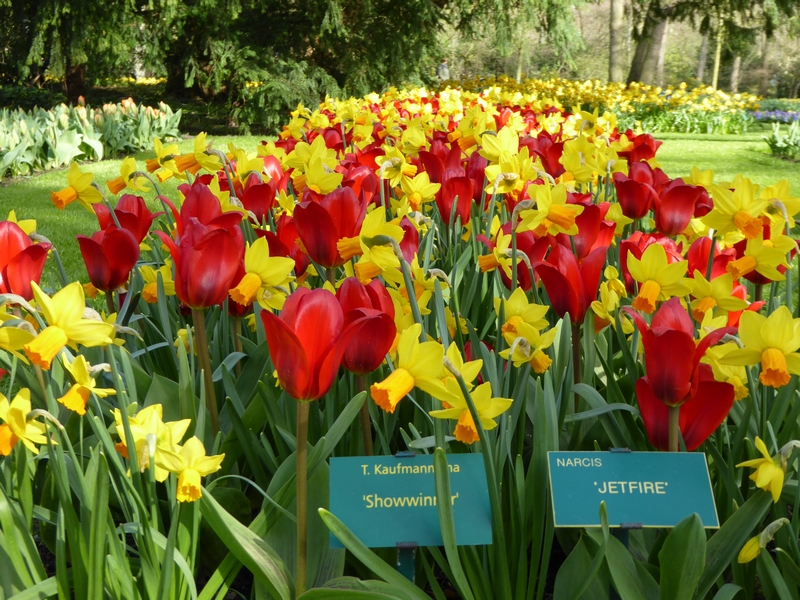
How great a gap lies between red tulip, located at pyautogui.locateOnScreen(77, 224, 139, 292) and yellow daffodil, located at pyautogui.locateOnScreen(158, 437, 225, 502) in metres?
0.63

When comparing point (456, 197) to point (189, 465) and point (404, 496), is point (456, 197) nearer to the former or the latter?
point (404, 496)

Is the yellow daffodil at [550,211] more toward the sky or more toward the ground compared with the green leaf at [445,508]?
more toward the sky

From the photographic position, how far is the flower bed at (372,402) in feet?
3.05

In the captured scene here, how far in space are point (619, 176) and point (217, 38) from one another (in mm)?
11280

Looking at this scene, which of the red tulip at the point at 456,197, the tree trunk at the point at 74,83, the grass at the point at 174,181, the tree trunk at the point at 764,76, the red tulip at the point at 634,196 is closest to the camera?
the red tulip at the point at 634,196

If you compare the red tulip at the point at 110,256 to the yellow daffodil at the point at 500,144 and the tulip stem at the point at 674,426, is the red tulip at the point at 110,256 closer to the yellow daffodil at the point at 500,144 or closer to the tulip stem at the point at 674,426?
the yellow daffodil at the point at 500,144

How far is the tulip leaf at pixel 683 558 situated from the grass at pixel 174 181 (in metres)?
2.12

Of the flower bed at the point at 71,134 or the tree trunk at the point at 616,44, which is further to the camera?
the tree trunk at the point at 616,44

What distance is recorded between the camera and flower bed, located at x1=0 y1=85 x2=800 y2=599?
36.6 inches

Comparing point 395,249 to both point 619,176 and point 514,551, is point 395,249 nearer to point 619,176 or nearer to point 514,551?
point 514,551

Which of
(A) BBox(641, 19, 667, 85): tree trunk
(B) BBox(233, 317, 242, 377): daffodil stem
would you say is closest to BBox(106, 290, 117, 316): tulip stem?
(B) BBox(233, 317, 242, 377): daffodil stem

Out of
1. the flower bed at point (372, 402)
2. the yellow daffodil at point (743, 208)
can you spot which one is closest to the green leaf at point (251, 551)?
the flower bed at point (372, 402)

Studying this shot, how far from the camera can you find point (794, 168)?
858 cm

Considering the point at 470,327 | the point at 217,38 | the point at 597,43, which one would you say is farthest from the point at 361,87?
the point at 597,43
